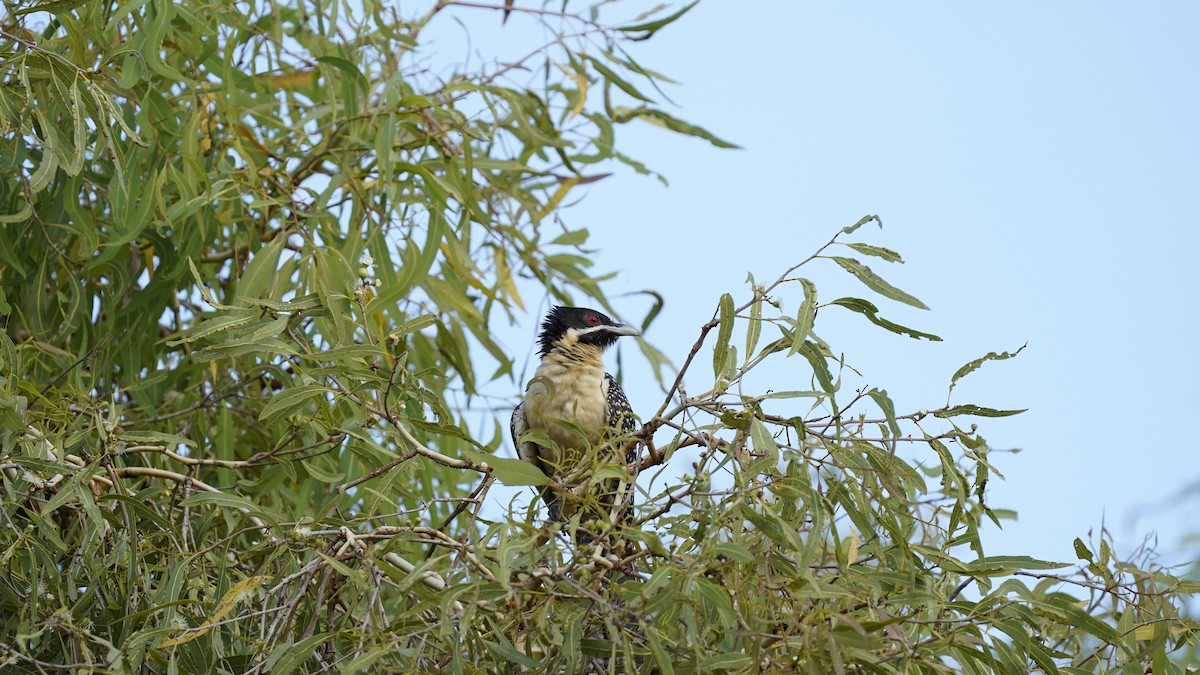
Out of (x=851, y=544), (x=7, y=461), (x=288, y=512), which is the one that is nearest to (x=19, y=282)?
(x=288, y=512)

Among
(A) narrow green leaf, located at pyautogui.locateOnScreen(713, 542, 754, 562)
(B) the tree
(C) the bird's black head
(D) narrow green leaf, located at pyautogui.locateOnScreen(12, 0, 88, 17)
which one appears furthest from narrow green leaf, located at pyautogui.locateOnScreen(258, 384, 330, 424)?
(C) the bird's black head

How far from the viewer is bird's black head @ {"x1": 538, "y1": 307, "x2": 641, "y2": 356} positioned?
5.11m

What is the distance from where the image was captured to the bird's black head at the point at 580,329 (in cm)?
511

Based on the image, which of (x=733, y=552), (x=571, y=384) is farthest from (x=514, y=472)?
(x=571, y=384)

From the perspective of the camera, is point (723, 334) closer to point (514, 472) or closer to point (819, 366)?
point (819, 366)

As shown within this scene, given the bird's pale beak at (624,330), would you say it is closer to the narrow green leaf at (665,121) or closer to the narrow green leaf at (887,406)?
the narrow green leaf at (665,121)

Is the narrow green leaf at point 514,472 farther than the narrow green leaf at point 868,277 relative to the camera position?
No

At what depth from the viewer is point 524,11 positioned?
4922 millimetres

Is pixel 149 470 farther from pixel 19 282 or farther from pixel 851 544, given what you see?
pixel 851 544

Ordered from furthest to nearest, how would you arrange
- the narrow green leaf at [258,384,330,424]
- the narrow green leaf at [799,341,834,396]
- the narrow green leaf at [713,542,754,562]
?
1. the narrow green leaf at [258,384,330,424]
2. the narrow green leaf at [799,341,834,396]
3. the narrow green leaf at [713,542,754,562]

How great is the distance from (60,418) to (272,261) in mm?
1119

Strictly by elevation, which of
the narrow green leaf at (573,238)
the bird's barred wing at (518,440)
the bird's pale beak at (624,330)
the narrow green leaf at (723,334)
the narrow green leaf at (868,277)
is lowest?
the narrow green leaf at (723,334)

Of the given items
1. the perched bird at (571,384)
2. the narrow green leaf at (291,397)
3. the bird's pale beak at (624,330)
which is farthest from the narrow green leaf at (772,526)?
the bird's pale beak at (624,330)

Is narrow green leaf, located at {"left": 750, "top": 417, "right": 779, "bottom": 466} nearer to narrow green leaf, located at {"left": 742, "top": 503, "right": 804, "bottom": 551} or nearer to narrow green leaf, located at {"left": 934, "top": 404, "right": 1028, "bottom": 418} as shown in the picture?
narrow green leaf, located at {"left": 742, "top": 503, "right": 804, "bottom": 551}
